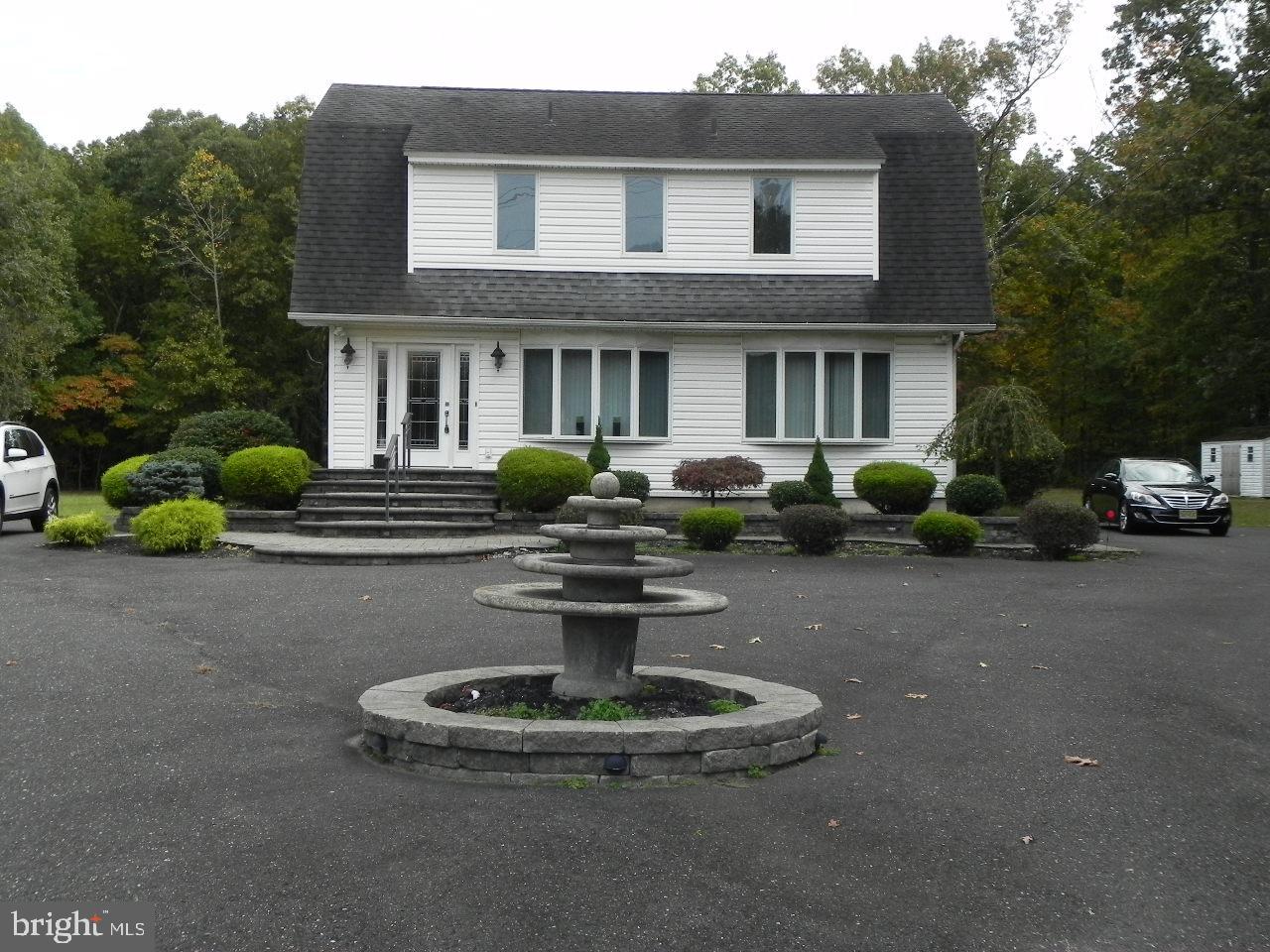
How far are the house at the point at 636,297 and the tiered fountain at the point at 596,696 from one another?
13.7 metres

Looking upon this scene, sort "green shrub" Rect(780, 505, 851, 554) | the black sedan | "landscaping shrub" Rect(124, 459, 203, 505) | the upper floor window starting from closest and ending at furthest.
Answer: "green shrub" Rect(780, 505, 851, 554)
"landscaping shrub" Rect(124, 459, 203, 505)
the upper floor window
the black sedan

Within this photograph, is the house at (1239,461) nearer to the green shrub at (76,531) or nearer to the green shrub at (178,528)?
the green shrub at (178,528)

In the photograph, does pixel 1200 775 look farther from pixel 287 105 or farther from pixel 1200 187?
pixel 287 105

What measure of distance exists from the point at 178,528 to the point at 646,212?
10169 millimetres

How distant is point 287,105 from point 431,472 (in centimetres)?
2686

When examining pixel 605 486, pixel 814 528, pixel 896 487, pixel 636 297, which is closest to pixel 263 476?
pixel 636 297

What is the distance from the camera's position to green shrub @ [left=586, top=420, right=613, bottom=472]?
19.4 m

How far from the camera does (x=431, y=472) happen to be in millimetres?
19750

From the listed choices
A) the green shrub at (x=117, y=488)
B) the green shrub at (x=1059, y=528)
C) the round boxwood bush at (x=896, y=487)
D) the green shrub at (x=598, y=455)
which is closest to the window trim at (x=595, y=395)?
the green shrub at (x=598, y=455)

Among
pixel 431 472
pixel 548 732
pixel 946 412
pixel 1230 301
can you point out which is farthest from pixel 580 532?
pixel 1230 301

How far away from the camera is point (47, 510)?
19234mm

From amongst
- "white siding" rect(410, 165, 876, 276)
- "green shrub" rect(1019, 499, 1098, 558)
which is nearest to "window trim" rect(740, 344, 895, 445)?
"white siding" rect(410, 165, 876, 276)

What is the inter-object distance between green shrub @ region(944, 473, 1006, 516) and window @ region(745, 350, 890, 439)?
293 cm

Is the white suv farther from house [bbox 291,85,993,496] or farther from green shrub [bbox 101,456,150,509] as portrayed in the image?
house [bbox 291,85,993,496]
